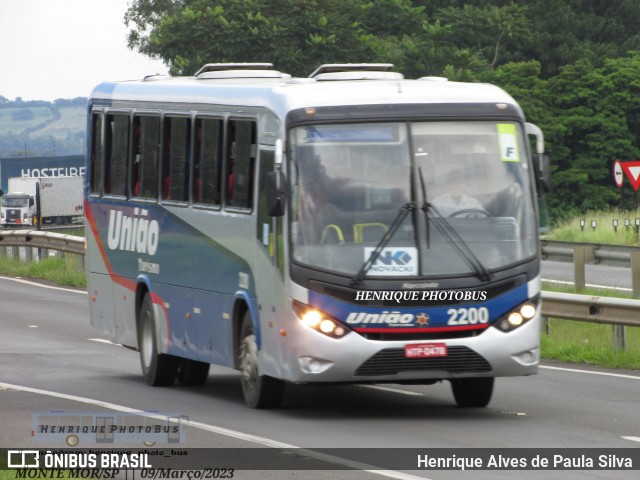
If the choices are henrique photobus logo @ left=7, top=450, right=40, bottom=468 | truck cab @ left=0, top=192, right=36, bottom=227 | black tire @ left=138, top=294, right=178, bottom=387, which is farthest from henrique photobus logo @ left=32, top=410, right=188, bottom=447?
truck cab @ left=0, top=192, right=36, bottom=227

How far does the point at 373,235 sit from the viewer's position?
535 inches

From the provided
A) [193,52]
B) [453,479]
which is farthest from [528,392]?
[193,52]

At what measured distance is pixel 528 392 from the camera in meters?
16.2

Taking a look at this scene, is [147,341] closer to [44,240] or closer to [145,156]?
[145,156]

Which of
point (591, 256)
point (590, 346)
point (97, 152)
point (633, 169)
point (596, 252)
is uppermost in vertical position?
point (97, 152)

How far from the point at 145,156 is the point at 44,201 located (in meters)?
81.6

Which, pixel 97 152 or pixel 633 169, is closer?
pixel 97 152

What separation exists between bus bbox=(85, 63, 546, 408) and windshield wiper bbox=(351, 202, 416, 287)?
0.04 ft

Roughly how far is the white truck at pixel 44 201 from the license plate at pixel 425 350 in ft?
262

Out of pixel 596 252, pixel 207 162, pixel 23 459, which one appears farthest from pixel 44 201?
pixel 23 459

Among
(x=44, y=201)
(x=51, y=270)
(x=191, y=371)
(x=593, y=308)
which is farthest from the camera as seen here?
(x=44, y=201)

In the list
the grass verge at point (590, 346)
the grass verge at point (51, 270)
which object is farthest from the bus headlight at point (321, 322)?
the grass verge at point (51, 270)

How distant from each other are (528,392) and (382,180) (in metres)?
3.37

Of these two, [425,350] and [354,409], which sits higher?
[425,350]
